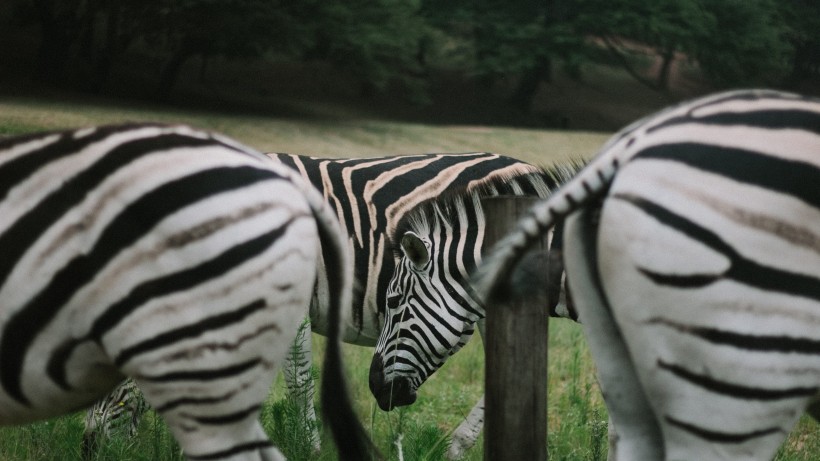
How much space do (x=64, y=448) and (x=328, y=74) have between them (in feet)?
56.9

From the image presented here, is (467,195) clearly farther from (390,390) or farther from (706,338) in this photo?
(706,338)

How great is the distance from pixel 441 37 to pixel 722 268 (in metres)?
18.7

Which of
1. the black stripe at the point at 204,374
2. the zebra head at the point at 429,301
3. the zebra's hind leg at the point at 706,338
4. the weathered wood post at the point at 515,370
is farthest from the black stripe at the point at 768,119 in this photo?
the zebra head at the point at 429,301

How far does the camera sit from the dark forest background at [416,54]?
15203 mm

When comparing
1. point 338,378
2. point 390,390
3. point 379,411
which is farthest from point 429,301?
point 338,378

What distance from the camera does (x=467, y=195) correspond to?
13.3 ft

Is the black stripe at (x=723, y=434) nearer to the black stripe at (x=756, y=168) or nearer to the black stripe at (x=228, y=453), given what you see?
the black stripe at (x=756, y=168)

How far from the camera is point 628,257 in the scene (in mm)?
1928

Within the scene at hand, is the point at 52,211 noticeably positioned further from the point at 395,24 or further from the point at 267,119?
the point at 395,24

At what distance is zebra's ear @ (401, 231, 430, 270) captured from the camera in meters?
3.99

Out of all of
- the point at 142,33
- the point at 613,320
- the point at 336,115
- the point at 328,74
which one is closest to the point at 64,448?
the point at 613,320

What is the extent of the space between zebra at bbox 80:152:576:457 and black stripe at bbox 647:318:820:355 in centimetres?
298

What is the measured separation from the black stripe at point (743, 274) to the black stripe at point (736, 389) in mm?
210

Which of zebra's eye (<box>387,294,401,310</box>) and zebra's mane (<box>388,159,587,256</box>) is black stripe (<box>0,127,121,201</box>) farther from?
zebra's eye (<box>387,294,401,310</box>)
